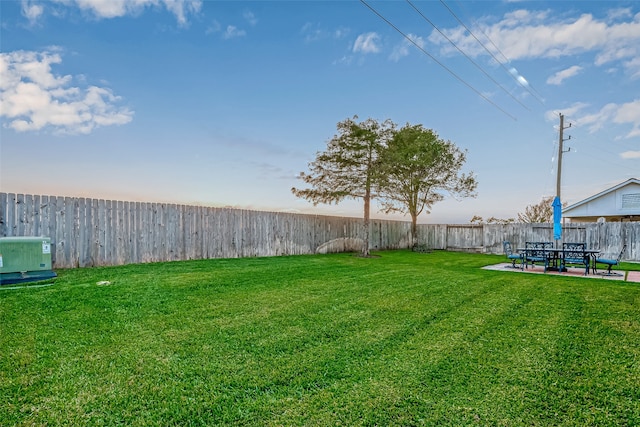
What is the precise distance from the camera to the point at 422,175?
17234 millimetres

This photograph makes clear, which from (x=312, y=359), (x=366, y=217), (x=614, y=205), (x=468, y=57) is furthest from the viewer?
(x=614, y=205)

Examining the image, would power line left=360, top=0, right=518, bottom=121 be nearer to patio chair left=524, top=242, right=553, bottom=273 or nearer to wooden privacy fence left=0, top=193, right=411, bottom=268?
patio chair left=524, top=242, right=553, bottom=273

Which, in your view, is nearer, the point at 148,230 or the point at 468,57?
the point at 148,230

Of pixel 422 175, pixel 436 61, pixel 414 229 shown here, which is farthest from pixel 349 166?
pixel 414 229

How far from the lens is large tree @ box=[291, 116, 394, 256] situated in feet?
41.9

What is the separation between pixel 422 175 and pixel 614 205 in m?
10.9

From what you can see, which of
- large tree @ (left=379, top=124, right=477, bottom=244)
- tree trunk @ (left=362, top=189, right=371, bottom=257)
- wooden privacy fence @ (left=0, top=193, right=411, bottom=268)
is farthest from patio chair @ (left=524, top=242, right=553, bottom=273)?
wooden privacy fence @ (left=0, top=193, right=411, bottom=268)

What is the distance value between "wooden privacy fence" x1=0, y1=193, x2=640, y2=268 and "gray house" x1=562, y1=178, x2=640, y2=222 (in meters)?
4.70

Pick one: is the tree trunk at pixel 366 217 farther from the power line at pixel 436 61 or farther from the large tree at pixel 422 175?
the power line at pixel 436 61

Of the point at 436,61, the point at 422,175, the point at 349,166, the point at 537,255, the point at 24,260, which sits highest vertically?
the point at 436,61

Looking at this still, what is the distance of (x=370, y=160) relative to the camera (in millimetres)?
13055

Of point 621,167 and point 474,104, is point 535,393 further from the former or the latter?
point 621,167

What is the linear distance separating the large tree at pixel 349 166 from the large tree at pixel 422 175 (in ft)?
4.90

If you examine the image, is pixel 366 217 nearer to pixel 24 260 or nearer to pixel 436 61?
pixel 436 61
